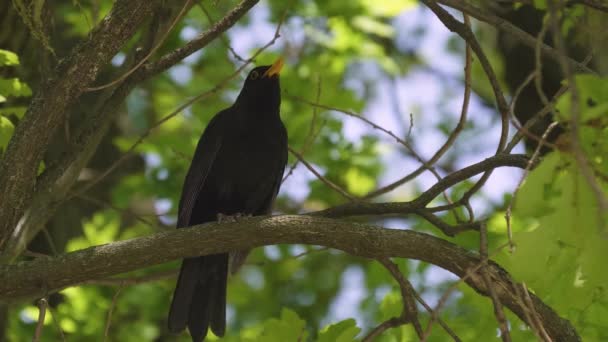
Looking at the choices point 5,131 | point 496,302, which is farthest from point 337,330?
point 5,131

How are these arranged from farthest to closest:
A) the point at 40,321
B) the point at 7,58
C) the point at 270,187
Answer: the point at 270,187, the point at 7,58, the point at 40,321

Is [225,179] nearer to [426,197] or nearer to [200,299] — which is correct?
[200,299]

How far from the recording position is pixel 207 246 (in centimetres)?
329

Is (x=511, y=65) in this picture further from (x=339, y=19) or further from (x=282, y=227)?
(x=282, y=227)

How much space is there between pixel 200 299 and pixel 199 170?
2.48 ft

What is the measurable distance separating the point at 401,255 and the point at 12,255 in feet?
6.07

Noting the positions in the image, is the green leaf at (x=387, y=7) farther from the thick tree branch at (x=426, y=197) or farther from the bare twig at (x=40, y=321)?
the bare twig at (x=40, y=321)

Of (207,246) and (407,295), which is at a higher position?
(207,246)

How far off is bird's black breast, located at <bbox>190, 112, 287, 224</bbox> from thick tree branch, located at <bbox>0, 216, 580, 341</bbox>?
5.59 ft

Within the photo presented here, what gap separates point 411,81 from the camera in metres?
9.83

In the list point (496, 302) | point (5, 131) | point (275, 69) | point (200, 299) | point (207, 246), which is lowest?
point (496, 302)

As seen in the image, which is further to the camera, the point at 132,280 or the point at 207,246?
the point at 132,280

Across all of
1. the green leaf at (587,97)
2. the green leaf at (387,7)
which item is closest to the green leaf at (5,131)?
the green leaf at (587,97)

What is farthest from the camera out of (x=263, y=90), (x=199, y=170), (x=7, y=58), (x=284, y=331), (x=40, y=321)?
(x=263, y=90)
